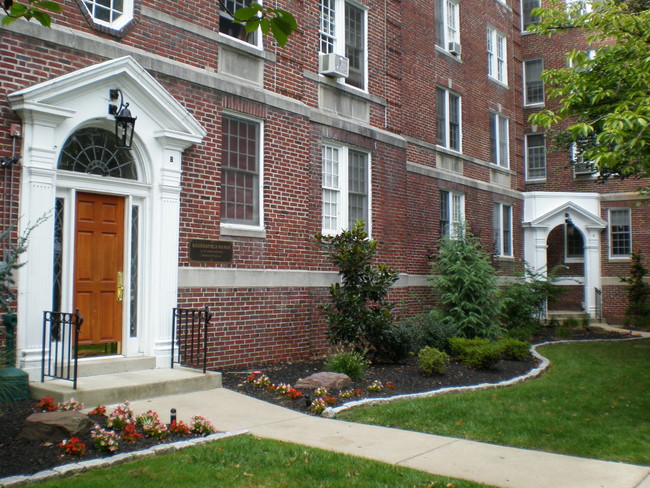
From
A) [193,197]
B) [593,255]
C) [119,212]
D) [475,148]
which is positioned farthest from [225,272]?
[593,255]

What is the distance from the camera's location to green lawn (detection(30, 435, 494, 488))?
5430mm

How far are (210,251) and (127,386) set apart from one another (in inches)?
126

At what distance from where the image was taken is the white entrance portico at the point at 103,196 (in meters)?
8.43

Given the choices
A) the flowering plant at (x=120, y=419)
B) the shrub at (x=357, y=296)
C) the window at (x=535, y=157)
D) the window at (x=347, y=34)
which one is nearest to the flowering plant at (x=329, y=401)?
the flowering plant at (x=120, y=419)

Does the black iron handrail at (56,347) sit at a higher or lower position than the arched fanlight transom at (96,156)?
lower

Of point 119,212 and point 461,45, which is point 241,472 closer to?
point 119,212

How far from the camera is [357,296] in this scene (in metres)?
11.7

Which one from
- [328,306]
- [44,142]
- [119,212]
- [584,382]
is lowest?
[584,382]

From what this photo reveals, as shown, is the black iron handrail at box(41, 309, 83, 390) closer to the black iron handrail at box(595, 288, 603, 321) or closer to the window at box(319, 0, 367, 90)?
the window at box(319, 0, 367, 90)

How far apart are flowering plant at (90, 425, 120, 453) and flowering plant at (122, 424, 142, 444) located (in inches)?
6.1

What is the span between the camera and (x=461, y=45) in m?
20.8

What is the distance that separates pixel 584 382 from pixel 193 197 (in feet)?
23.9

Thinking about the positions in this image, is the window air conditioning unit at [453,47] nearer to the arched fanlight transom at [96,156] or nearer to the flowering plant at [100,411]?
the arched fanlight transom at [96,156]

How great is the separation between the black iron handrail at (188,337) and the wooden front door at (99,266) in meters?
0.85
